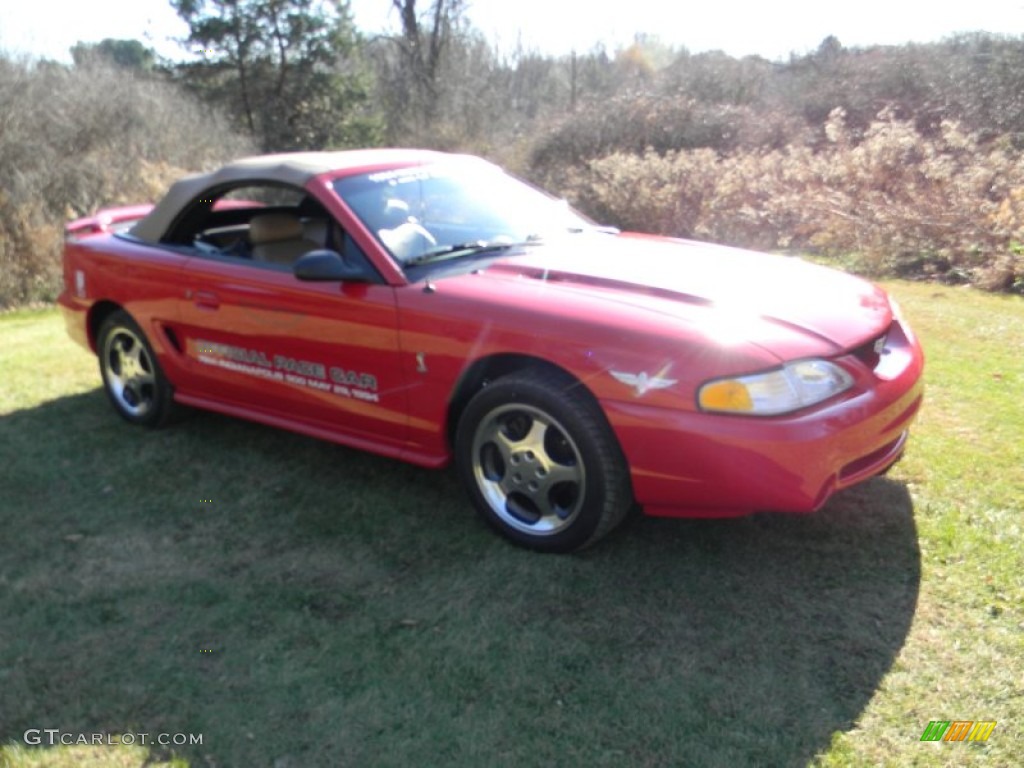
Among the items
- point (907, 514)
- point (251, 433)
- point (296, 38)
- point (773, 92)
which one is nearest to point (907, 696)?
point (907, 514)

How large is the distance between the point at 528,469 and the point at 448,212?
144cm

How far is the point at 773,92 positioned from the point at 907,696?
1880 centimetres

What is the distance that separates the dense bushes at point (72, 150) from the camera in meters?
11.8

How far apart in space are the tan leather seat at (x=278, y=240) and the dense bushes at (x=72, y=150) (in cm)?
787

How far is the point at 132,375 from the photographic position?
17.4 feet

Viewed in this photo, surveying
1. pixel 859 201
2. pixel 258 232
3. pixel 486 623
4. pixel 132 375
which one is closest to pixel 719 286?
pixel 486 623

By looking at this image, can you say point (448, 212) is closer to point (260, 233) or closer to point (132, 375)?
point (260, 233)

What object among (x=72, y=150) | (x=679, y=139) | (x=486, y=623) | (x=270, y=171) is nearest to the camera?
(x=486, y=623)

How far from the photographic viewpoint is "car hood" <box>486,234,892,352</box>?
335 cm

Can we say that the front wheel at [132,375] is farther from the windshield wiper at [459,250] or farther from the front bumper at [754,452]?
the front bumper at [754,452]

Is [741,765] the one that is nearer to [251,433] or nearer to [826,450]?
[826,450]

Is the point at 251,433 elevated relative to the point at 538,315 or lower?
lower

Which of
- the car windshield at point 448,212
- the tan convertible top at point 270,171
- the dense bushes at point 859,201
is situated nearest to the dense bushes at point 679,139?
the dense bushes at point 859,201

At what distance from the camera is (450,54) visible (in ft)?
92.4
